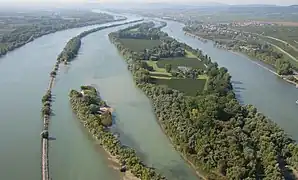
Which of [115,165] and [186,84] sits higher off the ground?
[186,84]

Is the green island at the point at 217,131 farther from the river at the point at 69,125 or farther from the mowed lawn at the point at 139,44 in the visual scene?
the mowed lawn at the point at 139,44

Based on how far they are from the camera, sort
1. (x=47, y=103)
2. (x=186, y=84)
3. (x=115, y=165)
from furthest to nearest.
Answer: (x=186, y=84)
(x=47, y=103)
(x=115, y=165)

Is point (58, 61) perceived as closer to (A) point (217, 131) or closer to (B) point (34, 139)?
(B) point (34, 139)

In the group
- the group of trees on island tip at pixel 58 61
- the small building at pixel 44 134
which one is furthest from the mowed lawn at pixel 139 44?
the small building at pixel 44 134

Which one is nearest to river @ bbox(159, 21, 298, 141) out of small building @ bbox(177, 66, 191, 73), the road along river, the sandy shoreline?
small building @ bbox(177, 66, 191, 73)

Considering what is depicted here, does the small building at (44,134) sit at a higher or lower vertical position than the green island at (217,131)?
lower

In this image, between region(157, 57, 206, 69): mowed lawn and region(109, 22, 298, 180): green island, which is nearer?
region(109, 22, 298, 180): green island

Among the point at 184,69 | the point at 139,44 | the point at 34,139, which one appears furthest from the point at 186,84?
the point at 139,44

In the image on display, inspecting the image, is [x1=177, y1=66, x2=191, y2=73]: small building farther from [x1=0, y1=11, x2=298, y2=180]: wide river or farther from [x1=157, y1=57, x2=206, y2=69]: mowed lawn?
[x1=0, y1=11, x2=298, y2=180]: wide river
